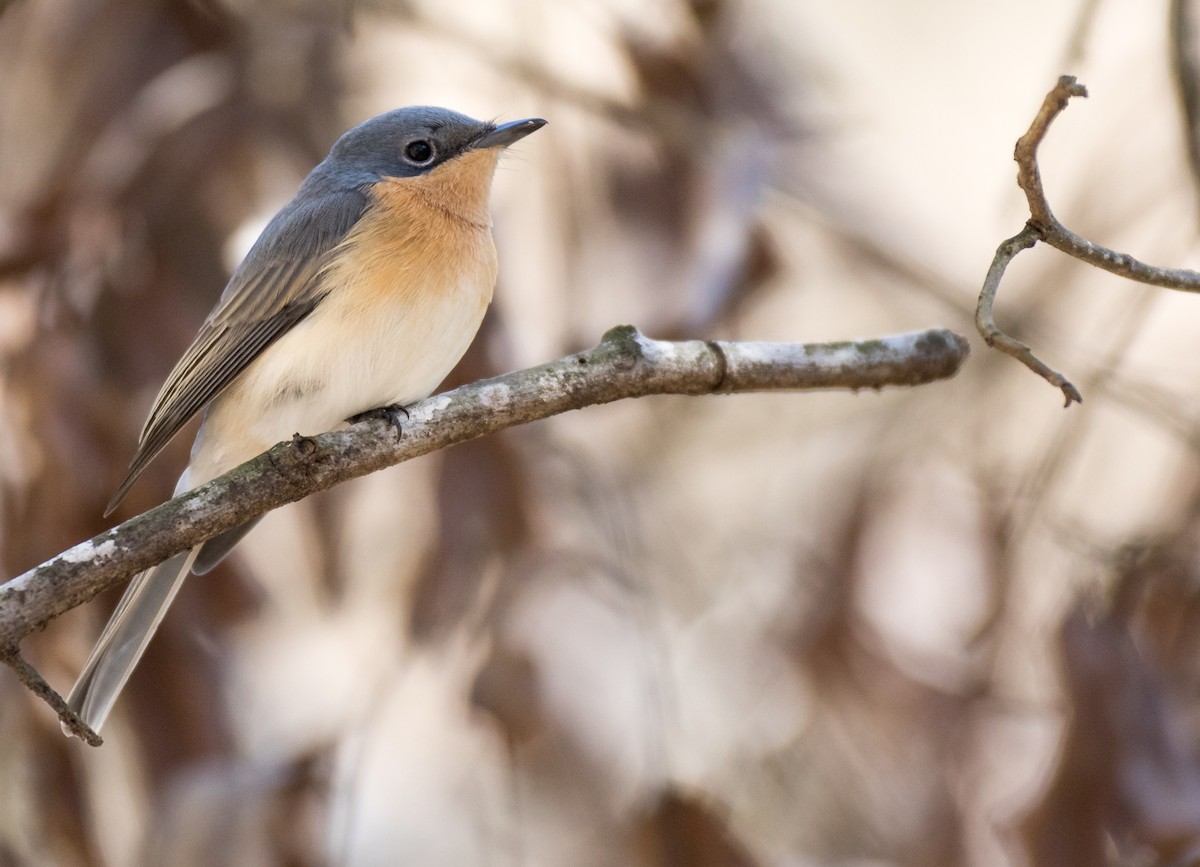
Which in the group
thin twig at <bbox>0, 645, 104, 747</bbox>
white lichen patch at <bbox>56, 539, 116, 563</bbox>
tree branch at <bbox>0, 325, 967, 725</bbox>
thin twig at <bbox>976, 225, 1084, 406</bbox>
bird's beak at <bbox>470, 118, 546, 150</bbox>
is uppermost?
thin twig at <bbox>976, 225, 1084, 406</bbox>

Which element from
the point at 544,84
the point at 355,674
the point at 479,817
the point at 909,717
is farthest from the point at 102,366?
the point at 909,717

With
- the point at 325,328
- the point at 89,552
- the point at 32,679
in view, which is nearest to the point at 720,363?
the point at 325,328

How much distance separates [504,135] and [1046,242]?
139 cm

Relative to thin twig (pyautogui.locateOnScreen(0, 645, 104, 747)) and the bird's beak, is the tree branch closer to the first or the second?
thin twig (pyautogui.locateOnScreen(0, 645, 104, 747))

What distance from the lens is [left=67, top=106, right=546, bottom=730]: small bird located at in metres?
2.41

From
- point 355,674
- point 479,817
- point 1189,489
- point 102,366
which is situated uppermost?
point 1189,489

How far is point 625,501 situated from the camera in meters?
3.43

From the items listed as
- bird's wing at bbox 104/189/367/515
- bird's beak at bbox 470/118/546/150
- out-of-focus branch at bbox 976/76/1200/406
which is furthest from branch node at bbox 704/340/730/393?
bird's wing at bbox 104/189/367/515

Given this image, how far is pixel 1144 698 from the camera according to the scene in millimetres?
2668

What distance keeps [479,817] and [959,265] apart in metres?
2.62

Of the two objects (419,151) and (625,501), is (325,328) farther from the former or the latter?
(625,501)

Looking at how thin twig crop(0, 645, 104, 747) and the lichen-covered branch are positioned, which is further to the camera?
the lichen-covered branch

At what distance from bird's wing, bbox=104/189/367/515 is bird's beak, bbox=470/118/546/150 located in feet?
0.99

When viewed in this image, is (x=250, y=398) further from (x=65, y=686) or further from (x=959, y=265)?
(x=959, y=265)
